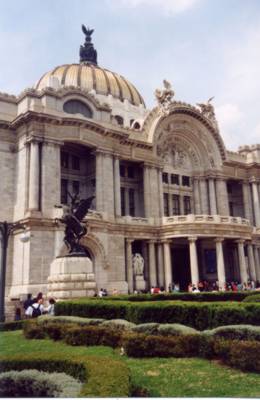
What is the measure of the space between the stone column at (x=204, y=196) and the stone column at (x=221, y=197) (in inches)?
56.3

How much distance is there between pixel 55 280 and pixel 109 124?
71.0ft

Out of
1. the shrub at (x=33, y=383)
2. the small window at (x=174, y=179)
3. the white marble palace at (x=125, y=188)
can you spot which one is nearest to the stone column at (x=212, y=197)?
the white marble palace at (x=125, y=188)

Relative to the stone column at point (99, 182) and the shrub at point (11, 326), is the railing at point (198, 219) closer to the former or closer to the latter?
the stone column at point (99, 182)

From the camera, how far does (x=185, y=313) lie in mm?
14398

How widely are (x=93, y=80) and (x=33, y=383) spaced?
181 ft

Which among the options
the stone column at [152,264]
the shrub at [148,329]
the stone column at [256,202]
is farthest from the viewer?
the stone column at [256,202]

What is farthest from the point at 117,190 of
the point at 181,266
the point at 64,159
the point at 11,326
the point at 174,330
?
the point at 174,330

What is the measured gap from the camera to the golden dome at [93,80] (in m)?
57.9

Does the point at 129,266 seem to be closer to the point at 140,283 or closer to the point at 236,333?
the point at 140,283

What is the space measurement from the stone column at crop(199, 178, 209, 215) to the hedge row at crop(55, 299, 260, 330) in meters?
34.2

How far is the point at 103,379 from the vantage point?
23.4 ft

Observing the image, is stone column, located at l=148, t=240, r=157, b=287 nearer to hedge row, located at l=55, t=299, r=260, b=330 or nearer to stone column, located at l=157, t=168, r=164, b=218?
stone column, located at l=157, t=168, r=164, b=218

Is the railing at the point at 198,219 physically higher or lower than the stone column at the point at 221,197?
lower

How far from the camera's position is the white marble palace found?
116 ft
